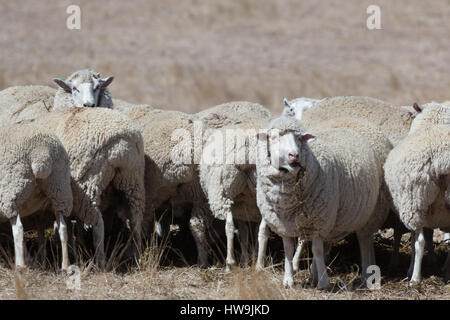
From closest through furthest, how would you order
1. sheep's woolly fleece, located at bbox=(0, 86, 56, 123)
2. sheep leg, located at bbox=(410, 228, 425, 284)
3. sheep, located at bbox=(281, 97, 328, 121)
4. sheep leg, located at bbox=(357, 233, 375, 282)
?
→ sheep leg, located at bbox=(410, 228, 425, 284)
sheep leg, located at bbox=(357, 233, 375, 282)
sheep's woolly fleece, located at bbox=(0, 86, 56, 123)
sheep, located at bbox=(281, 97, 328, 121)

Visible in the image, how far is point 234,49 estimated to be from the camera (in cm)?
3119

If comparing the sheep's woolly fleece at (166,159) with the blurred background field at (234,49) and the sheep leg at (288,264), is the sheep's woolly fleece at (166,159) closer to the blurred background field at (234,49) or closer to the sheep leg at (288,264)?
the sheep leg at (288,264)

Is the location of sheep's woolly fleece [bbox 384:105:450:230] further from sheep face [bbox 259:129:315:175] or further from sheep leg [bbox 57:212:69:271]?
sheep leg [bbox 57:212:69:271]

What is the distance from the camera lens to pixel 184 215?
28.8 feet

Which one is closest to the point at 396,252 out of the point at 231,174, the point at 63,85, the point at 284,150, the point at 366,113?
the point at 366,113

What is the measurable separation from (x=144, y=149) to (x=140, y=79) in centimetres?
1815

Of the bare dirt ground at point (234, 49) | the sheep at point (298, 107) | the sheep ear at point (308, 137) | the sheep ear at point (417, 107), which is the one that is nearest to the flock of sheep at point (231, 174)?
the sheep ear at point (308, 137)

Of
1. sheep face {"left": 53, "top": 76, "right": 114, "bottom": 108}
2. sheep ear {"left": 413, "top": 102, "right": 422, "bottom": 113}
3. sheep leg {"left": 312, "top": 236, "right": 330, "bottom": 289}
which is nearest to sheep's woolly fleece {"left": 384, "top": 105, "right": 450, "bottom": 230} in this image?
sheep ear {"left": 413, "top": 102, "right": 422, "bottom": 113}

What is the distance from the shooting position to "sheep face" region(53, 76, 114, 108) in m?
8.79

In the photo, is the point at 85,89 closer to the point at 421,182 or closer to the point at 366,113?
the point at 366,113

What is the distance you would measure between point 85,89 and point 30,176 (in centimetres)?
226

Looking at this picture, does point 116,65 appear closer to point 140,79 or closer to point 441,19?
point 140,79

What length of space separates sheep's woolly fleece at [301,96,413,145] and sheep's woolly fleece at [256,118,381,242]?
190cm
